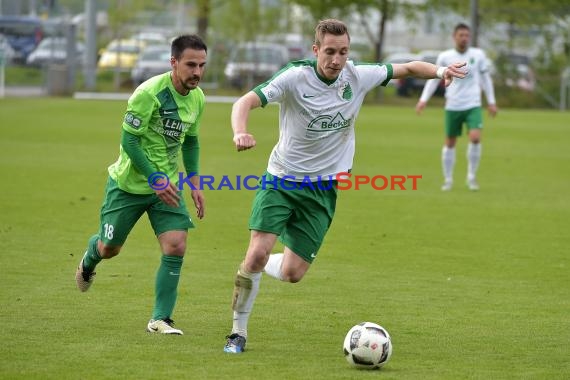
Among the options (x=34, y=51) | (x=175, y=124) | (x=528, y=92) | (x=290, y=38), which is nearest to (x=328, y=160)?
(x=175, y=124)

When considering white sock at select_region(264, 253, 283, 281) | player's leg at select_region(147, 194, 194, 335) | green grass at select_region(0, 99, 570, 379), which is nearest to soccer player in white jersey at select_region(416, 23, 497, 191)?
green grass at select_region(0, 99, 570, 379)

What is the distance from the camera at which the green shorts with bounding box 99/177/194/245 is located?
7703 millimetres

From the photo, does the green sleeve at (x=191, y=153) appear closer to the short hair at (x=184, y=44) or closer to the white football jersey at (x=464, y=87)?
the short hair at (x=184, y=44)

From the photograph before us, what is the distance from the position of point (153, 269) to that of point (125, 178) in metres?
2.74

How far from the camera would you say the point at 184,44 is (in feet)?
24.5

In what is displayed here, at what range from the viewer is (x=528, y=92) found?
4150 centimetres

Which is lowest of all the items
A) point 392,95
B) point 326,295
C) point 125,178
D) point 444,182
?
point 392,95

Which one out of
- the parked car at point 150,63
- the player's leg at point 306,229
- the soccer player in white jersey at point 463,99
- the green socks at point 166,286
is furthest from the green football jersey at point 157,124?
the parked car at point 150,63

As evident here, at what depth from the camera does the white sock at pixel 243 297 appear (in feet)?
23.9

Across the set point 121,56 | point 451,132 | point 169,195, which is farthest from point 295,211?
point 121,56

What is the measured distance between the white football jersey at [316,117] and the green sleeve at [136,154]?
0.87m

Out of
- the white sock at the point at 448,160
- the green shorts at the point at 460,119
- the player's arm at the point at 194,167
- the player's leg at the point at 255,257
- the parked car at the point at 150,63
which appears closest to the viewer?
the player's leg at the point at 255,257

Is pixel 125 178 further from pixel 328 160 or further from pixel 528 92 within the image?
pixel 528 92

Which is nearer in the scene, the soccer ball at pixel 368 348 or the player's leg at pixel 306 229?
the soccer ball at pixel 368 348
